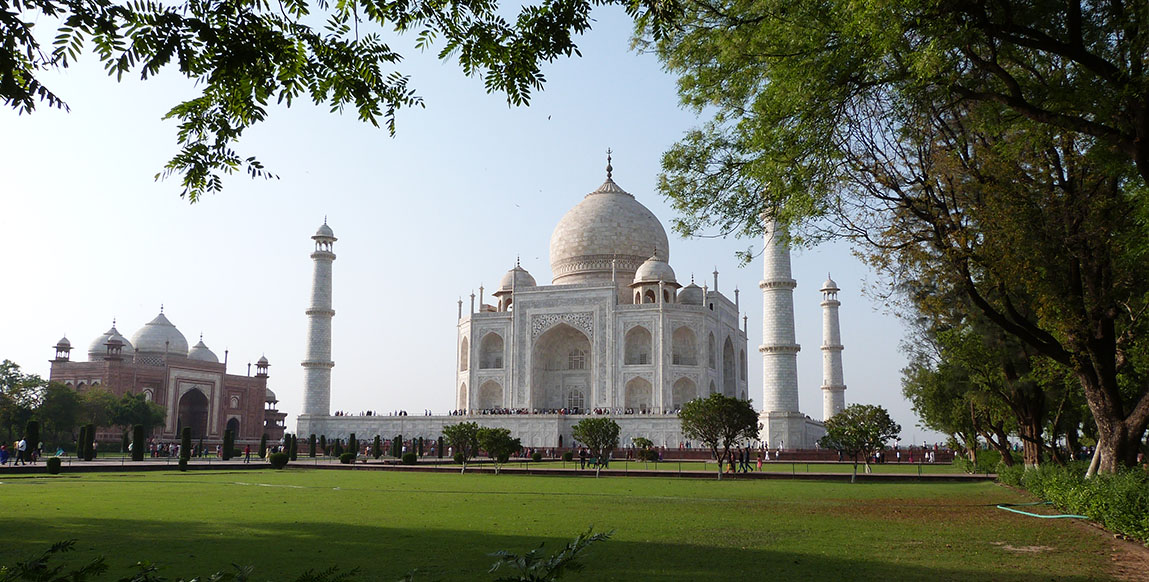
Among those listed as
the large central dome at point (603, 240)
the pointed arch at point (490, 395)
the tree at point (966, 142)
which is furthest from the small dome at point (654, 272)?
the tree at point (966, 142)

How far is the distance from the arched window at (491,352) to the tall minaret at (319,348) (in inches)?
295

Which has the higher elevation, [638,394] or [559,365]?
[559,365]

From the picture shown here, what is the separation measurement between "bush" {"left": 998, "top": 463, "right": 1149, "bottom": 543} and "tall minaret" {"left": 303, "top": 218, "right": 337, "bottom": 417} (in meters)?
35.6

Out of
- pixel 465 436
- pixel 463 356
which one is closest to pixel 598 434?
pixel 465 436

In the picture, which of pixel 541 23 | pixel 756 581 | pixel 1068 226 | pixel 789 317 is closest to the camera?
pixel 541 23

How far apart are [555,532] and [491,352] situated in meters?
37.9

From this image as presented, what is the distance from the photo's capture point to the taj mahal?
1511 inches

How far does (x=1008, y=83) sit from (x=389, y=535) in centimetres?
686

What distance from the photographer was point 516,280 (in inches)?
1826

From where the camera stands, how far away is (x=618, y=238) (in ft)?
154

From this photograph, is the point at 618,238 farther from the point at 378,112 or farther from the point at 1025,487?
the point at 378,112

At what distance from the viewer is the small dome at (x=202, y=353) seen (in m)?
53.2

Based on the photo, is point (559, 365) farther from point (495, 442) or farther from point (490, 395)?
point (495, 442)

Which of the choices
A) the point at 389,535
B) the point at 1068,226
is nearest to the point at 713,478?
the point at 1068,226
